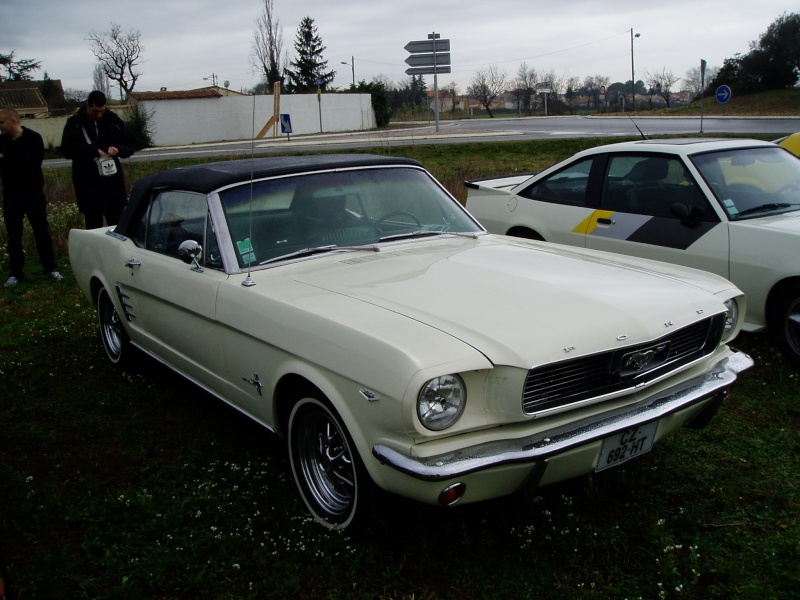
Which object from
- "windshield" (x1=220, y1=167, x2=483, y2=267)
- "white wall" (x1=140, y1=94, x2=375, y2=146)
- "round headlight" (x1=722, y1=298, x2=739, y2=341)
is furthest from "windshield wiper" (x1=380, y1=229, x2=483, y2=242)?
"white wall" (x1=140, y1=94, x2=375, y2=146)

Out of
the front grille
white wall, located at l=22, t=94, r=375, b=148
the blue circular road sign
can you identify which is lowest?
the front grille

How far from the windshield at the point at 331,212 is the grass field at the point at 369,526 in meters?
1.15

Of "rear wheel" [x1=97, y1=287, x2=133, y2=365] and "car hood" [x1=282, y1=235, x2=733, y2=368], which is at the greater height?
"car hood" [x1=282, y1=235, x2=733, y2=368]

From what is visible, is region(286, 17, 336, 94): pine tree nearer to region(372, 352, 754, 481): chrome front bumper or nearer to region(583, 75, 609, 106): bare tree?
region(583, 75, 609, 106): bare tree

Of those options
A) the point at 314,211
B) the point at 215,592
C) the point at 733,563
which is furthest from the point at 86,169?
the point at 733,563

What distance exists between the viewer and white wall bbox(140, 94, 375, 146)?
3850cm

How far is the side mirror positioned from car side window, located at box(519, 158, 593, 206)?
140 inches

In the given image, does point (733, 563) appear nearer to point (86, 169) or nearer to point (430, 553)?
point (430, 553)

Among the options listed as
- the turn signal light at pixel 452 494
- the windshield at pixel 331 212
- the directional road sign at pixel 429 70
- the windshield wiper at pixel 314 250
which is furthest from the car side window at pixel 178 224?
the directional road sign at pixel 429 70

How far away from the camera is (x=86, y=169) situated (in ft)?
25.5

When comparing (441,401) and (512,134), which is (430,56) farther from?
(441,401)

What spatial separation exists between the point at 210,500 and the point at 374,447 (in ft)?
4.11

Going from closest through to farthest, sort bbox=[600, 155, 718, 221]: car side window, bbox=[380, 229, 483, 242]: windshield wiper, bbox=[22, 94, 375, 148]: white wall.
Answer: bbox=[380, 229, 483, 242]: windshield wiper
bbox=[600, 155, 718, 221]: car side window
bbox=[22, 94, 375, 148]: white wall

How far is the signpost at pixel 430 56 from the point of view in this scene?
80.2 feet
